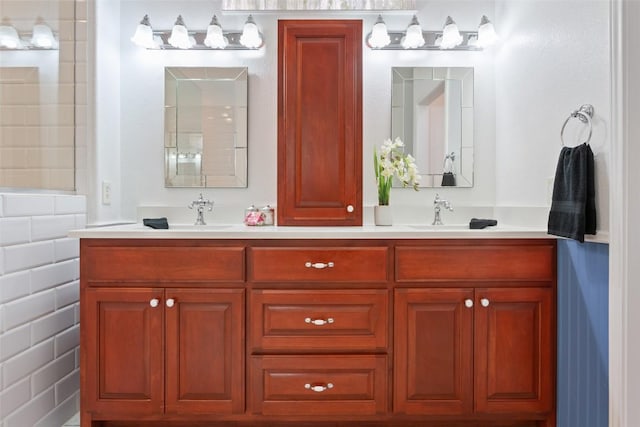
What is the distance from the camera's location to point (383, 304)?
176 centimetres

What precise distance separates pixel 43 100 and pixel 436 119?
198cm

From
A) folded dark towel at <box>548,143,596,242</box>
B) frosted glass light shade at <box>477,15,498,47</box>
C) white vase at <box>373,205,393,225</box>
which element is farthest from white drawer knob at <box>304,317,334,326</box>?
frosted glass light shade at <box>477,15,498,47</box>

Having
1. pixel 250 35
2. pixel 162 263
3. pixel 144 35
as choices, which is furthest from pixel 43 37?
pixel 162 263

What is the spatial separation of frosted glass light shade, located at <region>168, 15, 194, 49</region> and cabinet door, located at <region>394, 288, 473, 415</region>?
5.70 feet

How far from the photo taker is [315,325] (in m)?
1.75

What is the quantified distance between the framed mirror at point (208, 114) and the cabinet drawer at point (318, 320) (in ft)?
3.10

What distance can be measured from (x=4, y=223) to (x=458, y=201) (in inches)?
84.7

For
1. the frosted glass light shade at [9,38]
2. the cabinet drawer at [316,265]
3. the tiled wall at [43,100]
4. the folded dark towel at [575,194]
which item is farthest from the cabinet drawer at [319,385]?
the frosted glass light shade at [9,38]

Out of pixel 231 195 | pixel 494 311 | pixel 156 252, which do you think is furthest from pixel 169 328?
pixel 494 311

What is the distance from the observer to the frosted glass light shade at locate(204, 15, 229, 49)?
7.49 feet

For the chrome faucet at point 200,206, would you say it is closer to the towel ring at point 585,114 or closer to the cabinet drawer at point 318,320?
the cabinet drawer at point 318,320

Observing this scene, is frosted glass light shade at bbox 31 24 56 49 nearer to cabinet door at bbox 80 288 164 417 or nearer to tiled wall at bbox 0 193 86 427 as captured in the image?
tiled wall at bbox 0 193 86 427

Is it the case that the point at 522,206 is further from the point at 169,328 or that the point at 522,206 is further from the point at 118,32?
the point at 118,32

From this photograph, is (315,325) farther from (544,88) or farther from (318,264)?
(544,88)
